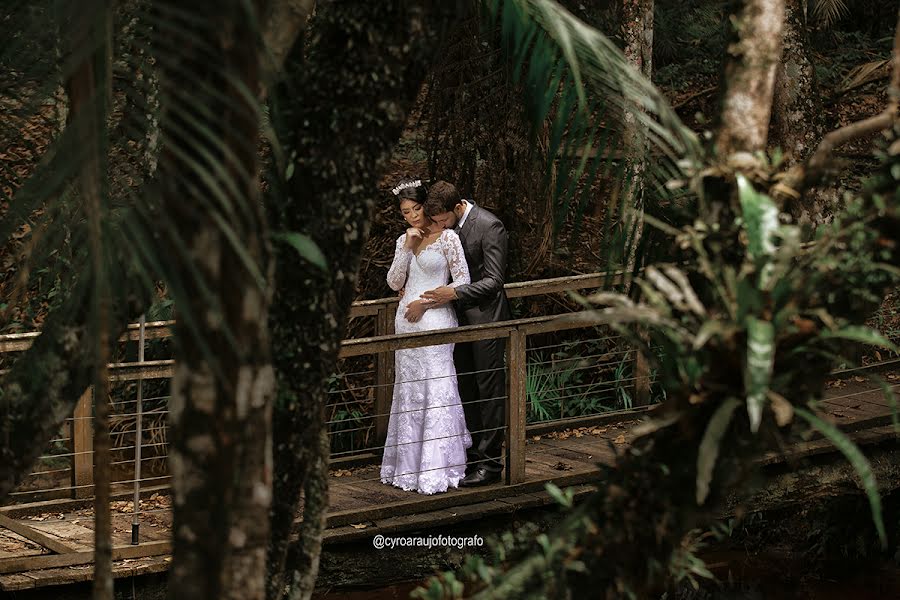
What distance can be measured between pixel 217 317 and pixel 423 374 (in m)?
5.00

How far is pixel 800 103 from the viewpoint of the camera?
32.8 feet

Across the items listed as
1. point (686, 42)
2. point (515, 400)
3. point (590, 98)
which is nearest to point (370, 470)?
point (515, 400)

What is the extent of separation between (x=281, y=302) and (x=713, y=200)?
1.10m

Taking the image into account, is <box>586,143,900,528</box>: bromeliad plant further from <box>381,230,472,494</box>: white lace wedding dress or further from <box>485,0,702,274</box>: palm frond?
<box>381,230,472,494</box>: white lace wedding dress

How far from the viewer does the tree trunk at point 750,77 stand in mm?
2857

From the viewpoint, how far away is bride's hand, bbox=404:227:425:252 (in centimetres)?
700

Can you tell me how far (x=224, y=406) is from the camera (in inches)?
86.8

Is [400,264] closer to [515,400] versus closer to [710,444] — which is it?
[515,400]

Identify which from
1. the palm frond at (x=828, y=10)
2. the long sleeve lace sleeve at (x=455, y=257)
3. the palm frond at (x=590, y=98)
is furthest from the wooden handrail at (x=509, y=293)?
the palm frond at (x=828, y=10)

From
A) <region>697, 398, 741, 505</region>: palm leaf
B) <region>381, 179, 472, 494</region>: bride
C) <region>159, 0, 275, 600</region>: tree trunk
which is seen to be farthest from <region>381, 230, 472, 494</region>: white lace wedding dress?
<region>159, 0, 275, 600</region>: tree trunk

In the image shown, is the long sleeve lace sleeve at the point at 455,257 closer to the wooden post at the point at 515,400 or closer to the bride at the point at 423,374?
the bride at the point at 423,374

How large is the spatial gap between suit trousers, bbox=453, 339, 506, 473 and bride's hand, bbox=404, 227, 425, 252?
2.17ft

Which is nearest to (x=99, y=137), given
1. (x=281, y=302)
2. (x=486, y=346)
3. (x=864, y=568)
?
(x=281, y=302)

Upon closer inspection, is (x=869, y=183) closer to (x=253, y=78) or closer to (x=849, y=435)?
(x=253, y=78)
